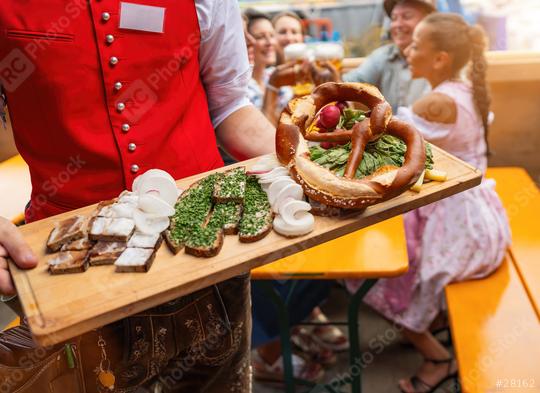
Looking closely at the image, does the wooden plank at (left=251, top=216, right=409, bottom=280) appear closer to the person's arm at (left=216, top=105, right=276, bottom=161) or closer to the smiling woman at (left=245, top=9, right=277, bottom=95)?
the person's arm at (left=216, top=105, right=276, bottom=161)

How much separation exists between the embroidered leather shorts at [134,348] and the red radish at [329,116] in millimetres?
Result: 504

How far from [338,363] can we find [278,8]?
147 inches

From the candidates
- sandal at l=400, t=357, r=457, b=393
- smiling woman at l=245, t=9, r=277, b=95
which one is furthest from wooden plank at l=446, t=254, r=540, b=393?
smiling woman at l=245, t=9, r=277, b=95

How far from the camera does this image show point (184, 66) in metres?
1.46

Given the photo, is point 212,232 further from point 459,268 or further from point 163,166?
point 459,268

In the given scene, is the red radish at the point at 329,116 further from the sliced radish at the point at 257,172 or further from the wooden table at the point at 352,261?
the wooden table at the point at 352,261

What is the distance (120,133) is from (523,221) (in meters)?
2.34

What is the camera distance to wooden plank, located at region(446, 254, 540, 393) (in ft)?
6.31

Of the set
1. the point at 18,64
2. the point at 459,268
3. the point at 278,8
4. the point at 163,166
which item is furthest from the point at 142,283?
the point at 278,8

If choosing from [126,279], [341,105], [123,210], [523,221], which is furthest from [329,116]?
[523,221]

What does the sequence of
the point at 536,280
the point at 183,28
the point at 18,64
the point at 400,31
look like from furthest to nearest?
the point at 400,31 < the point at 536,280 < the point at 183,28 < the point at 18,64

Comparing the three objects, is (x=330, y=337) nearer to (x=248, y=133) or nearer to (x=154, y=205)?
(x=248, y=133)

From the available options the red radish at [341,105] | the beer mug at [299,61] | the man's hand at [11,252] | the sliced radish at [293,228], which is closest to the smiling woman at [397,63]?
the beer mug at [299,61]

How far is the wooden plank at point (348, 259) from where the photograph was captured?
2076 millimetres
